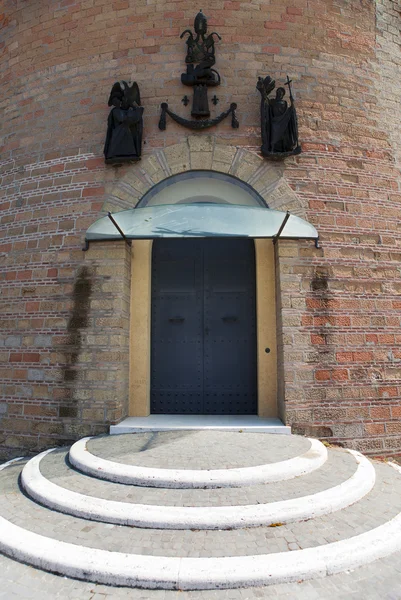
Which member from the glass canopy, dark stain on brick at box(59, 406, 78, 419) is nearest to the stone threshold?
dark stain on brick at box(59, 406, 78, 419)

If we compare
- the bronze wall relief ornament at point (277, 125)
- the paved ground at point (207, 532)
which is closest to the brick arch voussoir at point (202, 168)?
the bronze wall relief ornament at point (277, 125)

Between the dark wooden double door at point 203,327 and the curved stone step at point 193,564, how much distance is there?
122 inches

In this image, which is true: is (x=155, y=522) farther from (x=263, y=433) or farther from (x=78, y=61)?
(x=78, y=61)

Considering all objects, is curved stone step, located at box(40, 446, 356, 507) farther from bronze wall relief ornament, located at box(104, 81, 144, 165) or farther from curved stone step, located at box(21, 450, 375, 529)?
bronze wall relief ornament, located at box(104, 81, 144, 165)

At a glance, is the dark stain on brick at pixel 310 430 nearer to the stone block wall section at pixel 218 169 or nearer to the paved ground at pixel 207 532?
the stone block wall section at pixel 218 169

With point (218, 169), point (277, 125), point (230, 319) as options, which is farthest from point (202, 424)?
point (277, 125)

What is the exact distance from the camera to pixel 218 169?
17.8ft

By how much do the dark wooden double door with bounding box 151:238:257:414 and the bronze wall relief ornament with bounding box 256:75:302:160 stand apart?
4.81 feet

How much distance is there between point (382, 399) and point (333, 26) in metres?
6.05

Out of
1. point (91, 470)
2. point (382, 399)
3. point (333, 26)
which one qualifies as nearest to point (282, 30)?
point (333, 26)

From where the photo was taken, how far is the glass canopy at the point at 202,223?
4.55 m

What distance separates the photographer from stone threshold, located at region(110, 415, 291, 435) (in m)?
4.67

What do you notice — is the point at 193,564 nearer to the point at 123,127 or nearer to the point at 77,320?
the point at 77,320

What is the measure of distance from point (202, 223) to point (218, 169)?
1223 millimetres
